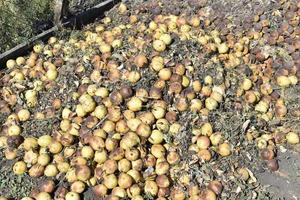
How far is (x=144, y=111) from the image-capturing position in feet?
15.9

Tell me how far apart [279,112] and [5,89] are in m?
3.59

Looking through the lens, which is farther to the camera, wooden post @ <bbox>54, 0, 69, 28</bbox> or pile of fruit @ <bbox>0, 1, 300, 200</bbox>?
wooden post @ <bbox>54, 0, 69, 28</bbox>

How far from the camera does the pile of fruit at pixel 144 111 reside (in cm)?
445

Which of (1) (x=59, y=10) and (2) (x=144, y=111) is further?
(1) (x=59, y=10)

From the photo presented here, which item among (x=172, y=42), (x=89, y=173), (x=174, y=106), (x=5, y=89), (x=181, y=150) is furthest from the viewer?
(x=172, y=42)

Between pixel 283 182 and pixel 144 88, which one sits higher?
pixel 144 88

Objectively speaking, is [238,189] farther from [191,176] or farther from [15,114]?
[15,114]

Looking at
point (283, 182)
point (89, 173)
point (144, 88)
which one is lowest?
point (283, 182)

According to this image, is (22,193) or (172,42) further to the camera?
(172,42)

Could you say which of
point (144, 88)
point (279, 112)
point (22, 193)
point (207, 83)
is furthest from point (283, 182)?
point (22, 193)

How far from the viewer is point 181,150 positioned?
15.4 feet

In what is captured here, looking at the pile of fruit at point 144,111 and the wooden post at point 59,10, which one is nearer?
the pile of fruit at point 144,111

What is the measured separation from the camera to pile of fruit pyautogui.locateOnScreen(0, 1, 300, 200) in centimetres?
445

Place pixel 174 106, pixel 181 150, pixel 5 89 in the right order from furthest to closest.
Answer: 1. pixel 5 89
2. pixel 174 106
3. pixel 181 150
